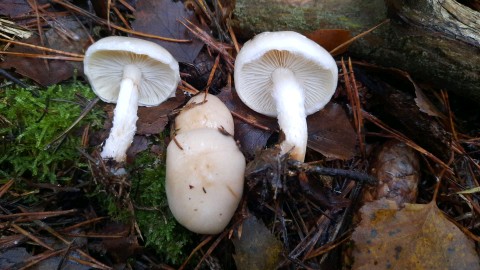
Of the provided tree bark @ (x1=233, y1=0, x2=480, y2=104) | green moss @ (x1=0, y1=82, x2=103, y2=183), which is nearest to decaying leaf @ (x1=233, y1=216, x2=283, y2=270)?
green moss @ (x1=0, y1=82, x2=103, y2=183)

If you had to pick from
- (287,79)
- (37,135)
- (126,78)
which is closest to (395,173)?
(287,79)

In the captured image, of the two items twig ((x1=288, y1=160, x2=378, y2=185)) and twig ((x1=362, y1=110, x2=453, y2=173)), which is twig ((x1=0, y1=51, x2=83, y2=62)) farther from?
twig ((x1=362, y1=110, x2=453, y2=173))

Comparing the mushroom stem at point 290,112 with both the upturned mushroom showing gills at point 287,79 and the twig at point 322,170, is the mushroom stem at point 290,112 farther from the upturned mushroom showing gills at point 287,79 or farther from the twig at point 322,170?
the twig at point 322,170

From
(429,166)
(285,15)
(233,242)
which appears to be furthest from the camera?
(285,15)

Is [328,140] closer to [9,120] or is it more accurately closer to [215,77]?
[215,77]

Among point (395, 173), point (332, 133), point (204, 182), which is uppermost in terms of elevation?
point (204, 182)

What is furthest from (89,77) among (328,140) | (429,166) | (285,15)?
(429,166)

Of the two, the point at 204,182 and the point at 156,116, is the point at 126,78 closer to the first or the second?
the point at 156,116
